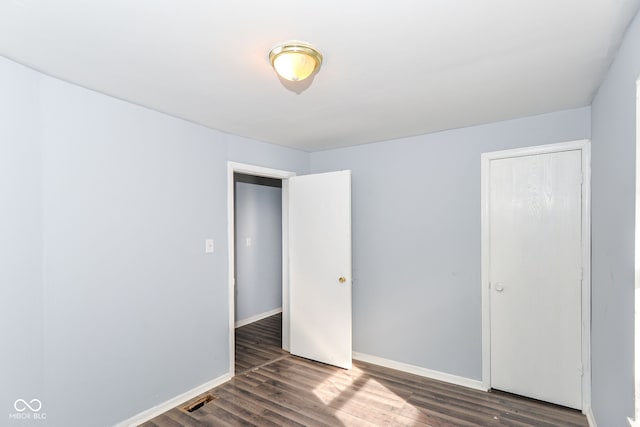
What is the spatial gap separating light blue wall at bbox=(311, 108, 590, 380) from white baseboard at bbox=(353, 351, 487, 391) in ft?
0.15

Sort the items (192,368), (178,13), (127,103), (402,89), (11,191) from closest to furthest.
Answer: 1. (178,13)
2. (11,191)
3. (402,89)
4. (127,103)
5. (192,368)

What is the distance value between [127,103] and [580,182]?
133 inches

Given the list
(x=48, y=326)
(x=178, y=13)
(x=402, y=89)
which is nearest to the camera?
(x=178, y=13)

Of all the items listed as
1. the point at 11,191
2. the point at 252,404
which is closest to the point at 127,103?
the point at 11,191

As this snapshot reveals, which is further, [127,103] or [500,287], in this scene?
[500,287]

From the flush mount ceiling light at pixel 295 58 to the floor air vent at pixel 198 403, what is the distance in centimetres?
255

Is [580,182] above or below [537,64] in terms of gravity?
below

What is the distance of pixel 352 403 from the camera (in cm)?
268

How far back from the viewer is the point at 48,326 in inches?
76.9

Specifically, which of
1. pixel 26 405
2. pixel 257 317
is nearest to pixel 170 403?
pixel 26 405

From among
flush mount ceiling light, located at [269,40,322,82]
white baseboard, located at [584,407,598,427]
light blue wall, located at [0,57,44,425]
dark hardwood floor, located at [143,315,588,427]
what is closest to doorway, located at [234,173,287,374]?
dark hardwood floor, located at [143,315,588,427]

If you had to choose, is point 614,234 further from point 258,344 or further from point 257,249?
point 257,249

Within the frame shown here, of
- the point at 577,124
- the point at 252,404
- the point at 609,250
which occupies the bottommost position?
the point at 252,404

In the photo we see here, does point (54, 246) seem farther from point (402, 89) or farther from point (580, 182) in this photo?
point (580, 182)
